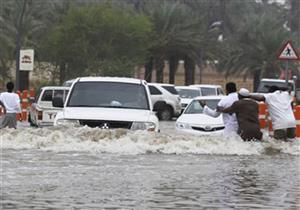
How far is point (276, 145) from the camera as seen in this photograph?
63.7 ft

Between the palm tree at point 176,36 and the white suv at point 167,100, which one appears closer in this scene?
the white suv at point 167,100

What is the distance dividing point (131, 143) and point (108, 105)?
49.9 inches

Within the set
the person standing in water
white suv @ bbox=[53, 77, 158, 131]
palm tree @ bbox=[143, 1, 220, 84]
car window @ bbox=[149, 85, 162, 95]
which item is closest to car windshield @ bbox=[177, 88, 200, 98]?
car window @ bbox=[149, 85, 162, 95]

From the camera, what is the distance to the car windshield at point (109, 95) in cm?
1934

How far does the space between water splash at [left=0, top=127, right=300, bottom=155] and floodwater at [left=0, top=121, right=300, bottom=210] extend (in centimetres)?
2

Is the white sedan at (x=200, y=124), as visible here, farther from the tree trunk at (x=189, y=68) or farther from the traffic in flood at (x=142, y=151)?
the tree trunk at (x=189, y=68)

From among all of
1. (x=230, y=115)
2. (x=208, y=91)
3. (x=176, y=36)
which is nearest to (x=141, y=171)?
(x=230, y=115)

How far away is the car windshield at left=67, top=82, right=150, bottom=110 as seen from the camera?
19.3 m

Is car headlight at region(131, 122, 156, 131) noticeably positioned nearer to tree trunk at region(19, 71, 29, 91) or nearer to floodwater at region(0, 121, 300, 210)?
floodwater at region(0, 121, 300, 210)

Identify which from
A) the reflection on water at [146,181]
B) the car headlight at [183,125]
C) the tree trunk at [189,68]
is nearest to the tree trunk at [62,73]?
the tree trunk at [189,68]

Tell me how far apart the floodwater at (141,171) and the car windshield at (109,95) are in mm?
929

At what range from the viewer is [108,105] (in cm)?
1922

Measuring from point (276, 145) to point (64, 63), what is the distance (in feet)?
123

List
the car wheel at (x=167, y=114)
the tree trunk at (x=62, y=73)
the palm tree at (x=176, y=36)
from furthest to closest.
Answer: the palm tree at (x=176, y=36)
the tree trunk at (x=62, y=73)
the car wheel at (x=167, y=114)
